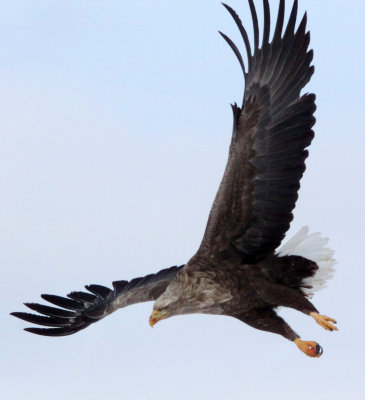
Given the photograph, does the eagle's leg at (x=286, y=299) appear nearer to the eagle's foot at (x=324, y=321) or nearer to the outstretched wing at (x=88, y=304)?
the eagle's foot at (x=324, y=321)

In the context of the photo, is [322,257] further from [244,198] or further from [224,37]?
[224,37]

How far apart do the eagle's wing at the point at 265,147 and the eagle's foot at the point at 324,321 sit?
0.82 metres

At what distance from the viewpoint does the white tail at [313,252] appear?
11977mm

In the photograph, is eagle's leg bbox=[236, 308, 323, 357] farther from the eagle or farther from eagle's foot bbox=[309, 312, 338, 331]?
eagle's foot bbox=[309, 312, 338, 331]

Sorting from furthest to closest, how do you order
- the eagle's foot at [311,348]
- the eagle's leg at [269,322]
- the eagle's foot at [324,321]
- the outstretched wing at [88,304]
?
the outstretched wing at [88,304], the eagle's leg at [269,322], the eagle's foot at [311,348], the eagle's foot at [324,321]

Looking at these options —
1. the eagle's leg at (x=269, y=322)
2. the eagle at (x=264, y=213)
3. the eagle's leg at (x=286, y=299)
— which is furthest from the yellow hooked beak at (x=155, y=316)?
the eagle's leg at (x=286, y=299)

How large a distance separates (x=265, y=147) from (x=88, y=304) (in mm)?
3911

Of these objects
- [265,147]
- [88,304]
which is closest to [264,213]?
[265,147]

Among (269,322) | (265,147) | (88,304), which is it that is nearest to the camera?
(265,147)

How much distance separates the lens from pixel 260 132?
37.1 ft

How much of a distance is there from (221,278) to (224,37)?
2.45 meters

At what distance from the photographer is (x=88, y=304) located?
555 inches

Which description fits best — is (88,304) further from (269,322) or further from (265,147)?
(265,147)

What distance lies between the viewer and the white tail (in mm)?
11977
